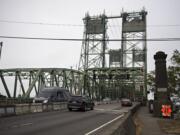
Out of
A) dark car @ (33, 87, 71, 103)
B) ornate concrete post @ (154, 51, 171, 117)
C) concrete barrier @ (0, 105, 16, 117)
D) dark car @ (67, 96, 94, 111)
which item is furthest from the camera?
dark car @ (33, 87, 71, 103)

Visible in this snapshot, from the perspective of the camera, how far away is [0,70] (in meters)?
69.0

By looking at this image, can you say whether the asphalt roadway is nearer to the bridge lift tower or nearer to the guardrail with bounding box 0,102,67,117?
the guardrail with bounding box 0,102,67,117

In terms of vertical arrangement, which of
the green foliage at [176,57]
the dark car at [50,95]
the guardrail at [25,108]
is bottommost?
the guardrail at [25,108]

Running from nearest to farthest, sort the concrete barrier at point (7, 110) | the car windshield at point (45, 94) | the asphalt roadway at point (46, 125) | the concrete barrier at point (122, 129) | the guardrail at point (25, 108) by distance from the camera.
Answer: the concrete barrier at point (122, 129)
the asphalt roadway at point (46, 125)
the concrete barrier at point (7, 110)
the guardrail at point (25, 108)
the car windshield at point (45, 94)

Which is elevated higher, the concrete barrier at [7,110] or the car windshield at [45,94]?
the car windshield at [45,94]

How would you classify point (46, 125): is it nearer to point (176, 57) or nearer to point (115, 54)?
point (176, 57)

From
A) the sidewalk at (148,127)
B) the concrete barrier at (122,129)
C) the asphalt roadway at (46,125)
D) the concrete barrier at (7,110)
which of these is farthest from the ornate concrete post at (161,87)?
the concrete barrier at (7,110)

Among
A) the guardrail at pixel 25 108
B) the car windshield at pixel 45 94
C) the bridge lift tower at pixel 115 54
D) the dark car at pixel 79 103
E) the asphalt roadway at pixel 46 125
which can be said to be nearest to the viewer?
the asphalt roadway at pixel 46 125

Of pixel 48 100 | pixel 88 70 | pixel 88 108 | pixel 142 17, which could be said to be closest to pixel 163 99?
pixel 88 108

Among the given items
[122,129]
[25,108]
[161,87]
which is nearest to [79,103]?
[25,108]

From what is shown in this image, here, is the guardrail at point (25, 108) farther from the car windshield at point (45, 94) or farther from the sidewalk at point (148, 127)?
the sidewalk at point (148, 127)

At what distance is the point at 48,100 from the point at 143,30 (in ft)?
172

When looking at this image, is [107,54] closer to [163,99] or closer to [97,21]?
[97,21]

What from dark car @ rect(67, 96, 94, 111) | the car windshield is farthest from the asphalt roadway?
the car windshield
